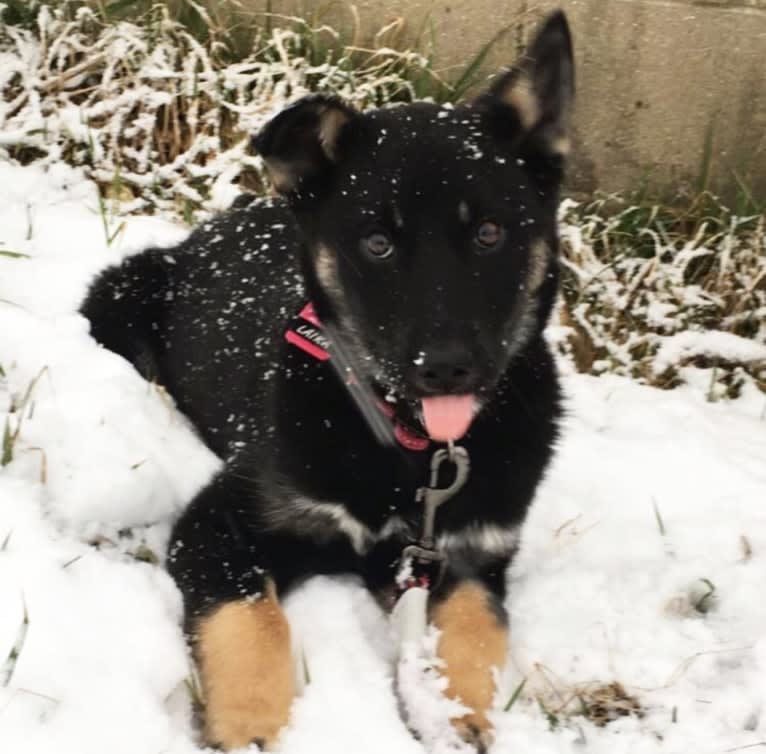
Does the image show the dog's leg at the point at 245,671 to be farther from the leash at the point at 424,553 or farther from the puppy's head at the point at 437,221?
the puppy's head at the point at 437,221

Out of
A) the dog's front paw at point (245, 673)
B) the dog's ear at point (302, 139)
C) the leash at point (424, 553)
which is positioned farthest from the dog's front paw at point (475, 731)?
the dog's ear at point (302, 139)

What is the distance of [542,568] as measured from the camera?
123 inches

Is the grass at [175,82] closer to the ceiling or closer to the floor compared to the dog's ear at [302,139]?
closer to the floor

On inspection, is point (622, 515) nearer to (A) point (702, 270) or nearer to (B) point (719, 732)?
(B) point (719, 732)

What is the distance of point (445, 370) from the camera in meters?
2.41

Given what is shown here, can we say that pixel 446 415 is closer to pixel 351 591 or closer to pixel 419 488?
pixel 419 488

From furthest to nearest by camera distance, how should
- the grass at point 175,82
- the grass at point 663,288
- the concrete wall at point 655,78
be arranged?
the grass at point 175,82 → the concrete wall at point 655,78 → the grass at point 663,288

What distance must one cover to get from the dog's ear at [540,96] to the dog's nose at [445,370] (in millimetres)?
663

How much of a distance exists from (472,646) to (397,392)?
66cm

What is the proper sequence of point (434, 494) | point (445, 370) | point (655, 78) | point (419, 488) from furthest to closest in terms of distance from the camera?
point (655, 78), point (419, 488), point (434, 494), point (445, 370)

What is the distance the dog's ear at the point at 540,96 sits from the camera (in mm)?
2654

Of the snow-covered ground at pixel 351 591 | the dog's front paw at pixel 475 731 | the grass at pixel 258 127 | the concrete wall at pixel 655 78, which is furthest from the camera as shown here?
the concrete wall at pixel 655 78

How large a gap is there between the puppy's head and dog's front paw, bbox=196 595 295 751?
2.08 feet

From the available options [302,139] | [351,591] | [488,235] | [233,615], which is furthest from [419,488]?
[302,139]
